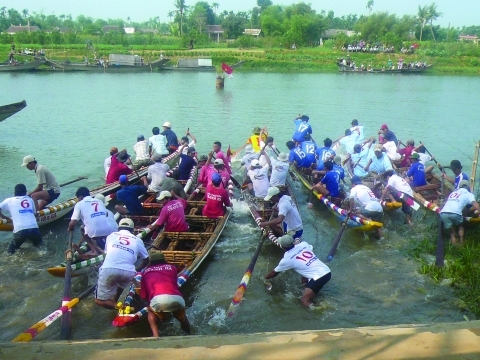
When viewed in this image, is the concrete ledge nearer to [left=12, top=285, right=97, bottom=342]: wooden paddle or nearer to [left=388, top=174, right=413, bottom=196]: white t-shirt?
[left=12, top=285, right=97, bottom=342]: wooden paddle

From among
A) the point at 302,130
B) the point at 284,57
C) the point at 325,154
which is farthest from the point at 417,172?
the point at 284,57

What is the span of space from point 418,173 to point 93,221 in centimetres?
869

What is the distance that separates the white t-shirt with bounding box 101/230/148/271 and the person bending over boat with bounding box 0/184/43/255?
10.7 ft

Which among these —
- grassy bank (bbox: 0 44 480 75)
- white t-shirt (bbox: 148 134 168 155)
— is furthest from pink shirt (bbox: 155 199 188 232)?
grassy bank (bbox: 0 44 480 75)

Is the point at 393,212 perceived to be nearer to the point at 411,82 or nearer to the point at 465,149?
the point at 465,149

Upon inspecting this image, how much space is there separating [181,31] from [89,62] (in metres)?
37.3

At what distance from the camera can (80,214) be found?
840 cm

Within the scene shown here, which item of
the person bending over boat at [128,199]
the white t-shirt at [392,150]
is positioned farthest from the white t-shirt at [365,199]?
the person bending over boat at [128,199]

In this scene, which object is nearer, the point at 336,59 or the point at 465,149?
the point at 465,149

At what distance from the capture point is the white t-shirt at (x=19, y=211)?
9.01 meters

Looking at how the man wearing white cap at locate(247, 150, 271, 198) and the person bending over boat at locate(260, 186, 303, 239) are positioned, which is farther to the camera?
the man wearing white cap at locate(247, 150, 271, 198)

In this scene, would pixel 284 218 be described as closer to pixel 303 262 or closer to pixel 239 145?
pixel 303 262

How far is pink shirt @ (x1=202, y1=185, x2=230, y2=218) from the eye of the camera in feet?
33.4

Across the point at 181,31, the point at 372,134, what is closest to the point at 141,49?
the point at 181,31
